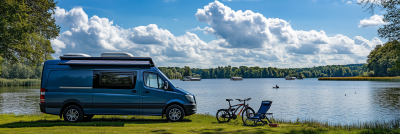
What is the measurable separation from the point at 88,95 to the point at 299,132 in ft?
30.0

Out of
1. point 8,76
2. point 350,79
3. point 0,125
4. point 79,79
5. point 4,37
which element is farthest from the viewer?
point 350,79

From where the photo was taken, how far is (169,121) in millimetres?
12898

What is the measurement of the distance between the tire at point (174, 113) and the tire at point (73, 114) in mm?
3958

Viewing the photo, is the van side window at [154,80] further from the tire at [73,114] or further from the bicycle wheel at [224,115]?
the tire at [73,114]

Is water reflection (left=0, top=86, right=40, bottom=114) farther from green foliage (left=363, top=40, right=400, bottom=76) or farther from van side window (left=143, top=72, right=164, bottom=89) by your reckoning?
green foliage (left=363, top=40, right=400, bottom=76)

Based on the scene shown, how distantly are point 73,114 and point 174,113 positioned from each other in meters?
4.61

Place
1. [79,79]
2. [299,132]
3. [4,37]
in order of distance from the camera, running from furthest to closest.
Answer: [4,37], [79,79], [299,132]

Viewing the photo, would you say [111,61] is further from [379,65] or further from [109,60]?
[379,65]

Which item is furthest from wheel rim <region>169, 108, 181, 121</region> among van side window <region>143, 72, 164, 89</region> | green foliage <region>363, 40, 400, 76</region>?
green foliage <region>363, 40, 400, 76</region>

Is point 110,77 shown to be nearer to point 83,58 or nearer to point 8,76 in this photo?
point 83,58

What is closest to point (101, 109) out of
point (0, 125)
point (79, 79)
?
point (79, 79)

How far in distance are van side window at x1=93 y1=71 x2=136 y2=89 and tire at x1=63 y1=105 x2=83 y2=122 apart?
135cm

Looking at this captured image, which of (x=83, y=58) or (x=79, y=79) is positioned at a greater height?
(x=83, y=58)

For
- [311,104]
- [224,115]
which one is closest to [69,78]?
[224,115]
